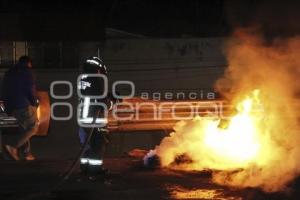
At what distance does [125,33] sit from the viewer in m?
16.3

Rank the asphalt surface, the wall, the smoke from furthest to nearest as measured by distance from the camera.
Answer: the wall → the smoke → the asphalt surface

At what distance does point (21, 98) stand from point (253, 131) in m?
3.76

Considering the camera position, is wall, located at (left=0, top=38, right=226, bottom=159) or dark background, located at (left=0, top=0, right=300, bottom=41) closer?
dark background, located at (left=0, top=0, right=300, bottom=41)

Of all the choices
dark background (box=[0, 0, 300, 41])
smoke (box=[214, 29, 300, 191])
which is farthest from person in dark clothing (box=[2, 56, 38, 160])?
dark background (box=[0, 0, 300, 41])

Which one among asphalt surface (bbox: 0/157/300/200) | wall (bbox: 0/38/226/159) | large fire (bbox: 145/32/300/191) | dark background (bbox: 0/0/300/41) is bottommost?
asphalt surface (bbox: 0/157/300/200)

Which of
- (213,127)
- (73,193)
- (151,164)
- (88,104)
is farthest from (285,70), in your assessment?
(73,193)

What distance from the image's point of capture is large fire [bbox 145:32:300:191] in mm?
8406

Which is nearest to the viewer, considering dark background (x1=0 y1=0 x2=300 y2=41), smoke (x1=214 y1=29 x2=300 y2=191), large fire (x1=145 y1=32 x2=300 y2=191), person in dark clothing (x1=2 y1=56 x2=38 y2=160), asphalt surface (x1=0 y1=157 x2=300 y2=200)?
asphalt surface (x1=0 y1=157 x2=300 y2=200)

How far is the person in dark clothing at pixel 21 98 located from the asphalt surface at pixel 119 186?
1.69ft

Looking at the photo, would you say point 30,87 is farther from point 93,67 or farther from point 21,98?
point 93,67

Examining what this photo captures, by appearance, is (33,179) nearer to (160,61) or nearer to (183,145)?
(183,145)

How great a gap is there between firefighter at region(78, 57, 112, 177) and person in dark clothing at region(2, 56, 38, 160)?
111 centimetres

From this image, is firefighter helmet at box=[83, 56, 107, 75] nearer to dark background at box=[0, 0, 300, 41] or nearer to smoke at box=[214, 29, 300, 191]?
smoke at box=[214, 29, 300, 191]

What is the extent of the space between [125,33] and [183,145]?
7.52 metres
